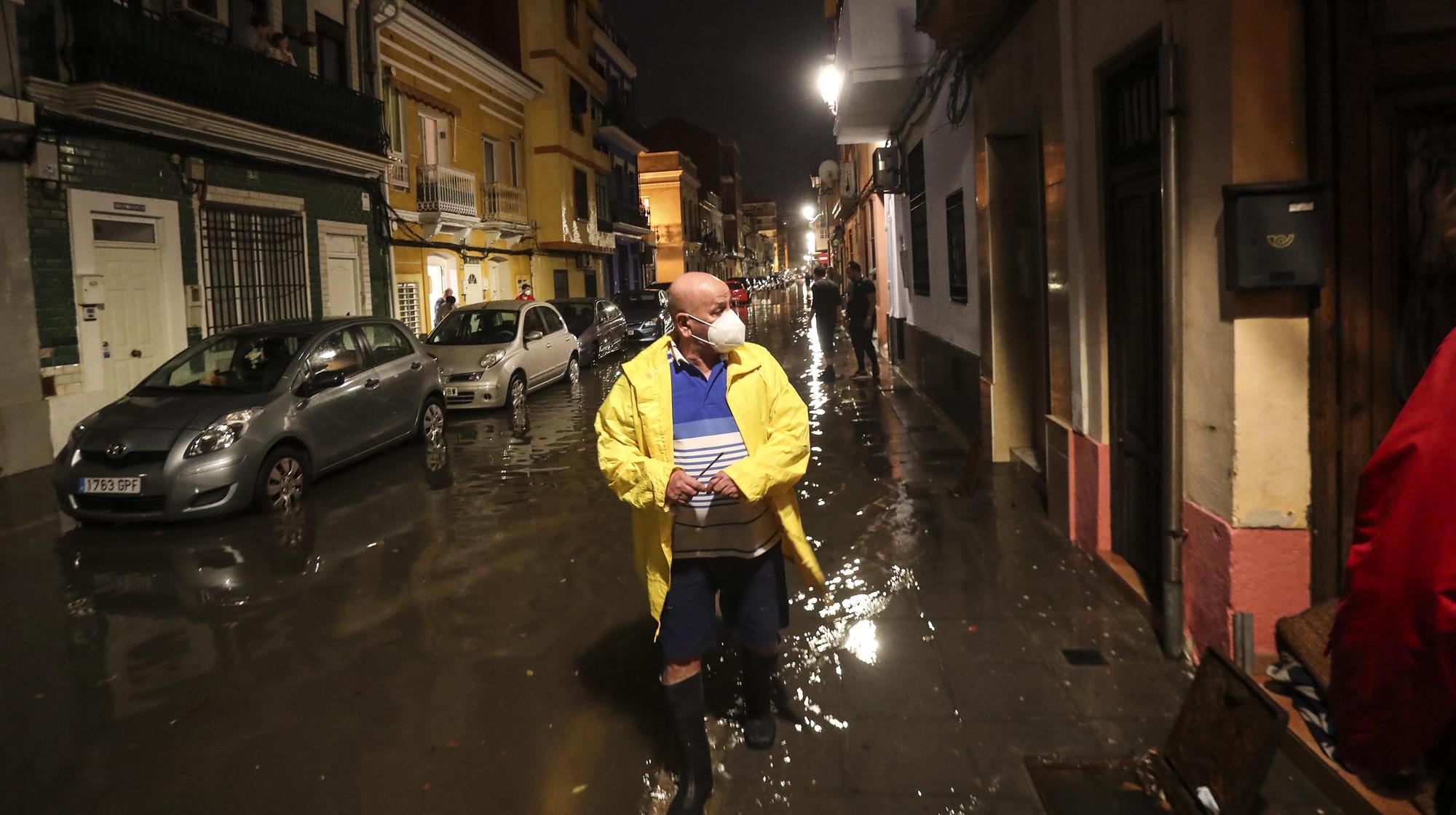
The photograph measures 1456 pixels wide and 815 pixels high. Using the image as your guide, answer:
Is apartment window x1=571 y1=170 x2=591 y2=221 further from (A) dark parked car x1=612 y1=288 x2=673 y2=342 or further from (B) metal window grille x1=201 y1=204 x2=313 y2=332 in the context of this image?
(B) metal window grille x1=201 y1=204 x2=313 y2=332

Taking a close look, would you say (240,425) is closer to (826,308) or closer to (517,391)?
(517,391)

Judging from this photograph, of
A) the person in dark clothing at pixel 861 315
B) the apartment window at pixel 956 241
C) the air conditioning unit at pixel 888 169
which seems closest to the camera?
the apartment window at pixel 956 241

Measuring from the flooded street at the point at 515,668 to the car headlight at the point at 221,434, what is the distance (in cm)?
64

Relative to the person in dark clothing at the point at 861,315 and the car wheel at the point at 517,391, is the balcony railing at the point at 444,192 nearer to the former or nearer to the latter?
the car wheel at the point at 517,391

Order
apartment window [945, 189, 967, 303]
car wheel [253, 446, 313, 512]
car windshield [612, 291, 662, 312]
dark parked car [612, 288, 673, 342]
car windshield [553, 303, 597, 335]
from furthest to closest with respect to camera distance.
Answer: car windshield [612, 291, 662, 312], dark parked car [612, 288, 673, 342], car windshield [553, 303, 597, 335], apartment window [945, 189, 967, 303], car wheel [253, 446, 313, 512]

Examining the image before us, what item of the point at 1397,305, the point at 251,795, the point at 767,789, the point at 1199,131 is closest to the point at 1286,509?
the point at 1397,305

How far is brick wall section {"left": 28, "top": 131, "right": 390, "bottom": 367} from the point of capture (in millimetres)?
10727

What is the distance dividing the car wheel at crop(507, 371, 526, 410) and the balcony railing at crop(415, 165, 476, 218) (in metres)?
8.30

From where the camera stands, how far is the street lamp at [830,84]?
14047mm

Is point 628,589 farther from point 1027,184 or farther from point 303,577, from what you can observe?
point 1027,184

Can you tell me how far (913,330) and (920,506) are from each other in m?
7.14

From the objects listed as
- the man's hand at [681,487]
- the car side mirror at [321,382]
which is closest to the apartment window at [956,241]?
the car side mirror at [321,382]

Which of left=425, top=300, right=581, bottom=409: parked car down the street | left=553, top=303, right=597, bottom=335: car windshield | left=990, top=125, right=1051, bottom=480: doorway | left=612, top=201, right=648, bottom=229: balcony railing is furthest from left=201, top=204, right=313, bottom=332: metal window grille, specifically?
left=612, top=201, right=648, bottom=229: balcony railing

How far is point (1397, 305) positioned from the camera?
11.3 ft
